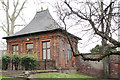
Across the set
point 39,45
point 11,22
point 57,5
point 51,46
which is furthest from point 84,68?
point 11,22

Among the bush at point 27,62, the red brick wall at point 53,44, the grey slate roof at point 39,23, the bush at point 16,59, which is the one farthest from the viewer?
the grey slate roof at point 39,23

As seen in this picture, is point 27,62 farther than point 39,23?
No

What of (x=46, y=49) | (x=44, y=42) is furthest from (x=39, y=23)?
(x=46, y=49)

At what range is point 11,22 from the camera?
1085 inches

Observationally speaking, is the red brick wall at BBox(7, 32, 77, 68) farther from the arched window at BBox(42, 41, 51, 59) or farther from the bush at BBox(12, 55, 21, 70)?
the bush at BBox(12, 55, 21, 70)

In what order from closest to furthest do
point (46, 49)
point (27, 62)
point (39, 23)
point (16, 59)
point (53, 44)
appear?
point (27, 62)
point (16, 59)
point (53, 44)
point (46, 49)
point (39, 23)

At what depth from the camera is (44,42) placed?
18188mm

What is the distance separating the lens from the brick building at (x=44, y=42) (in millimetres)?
17188

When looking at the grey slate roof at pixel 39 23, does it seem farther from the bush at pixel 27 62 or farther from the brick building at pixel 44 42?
the bush at pixel 27 62

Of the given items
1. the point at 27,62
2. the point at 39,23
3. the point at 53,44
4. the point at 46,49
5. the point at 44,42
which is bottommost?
the point at 27,62

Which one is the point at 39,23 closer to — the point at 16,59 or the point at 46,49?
the point at 46,49

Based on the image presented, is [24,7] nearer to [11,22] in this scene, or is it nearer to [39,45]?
[11,22]

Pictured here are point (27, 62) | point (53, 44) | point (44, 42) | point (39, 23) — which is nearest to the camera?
point (27, 62)

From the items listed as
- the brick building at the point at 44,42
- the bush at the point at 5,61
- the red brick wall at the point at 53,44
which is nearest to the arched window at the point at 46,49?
the brick building at the point at 44,42
